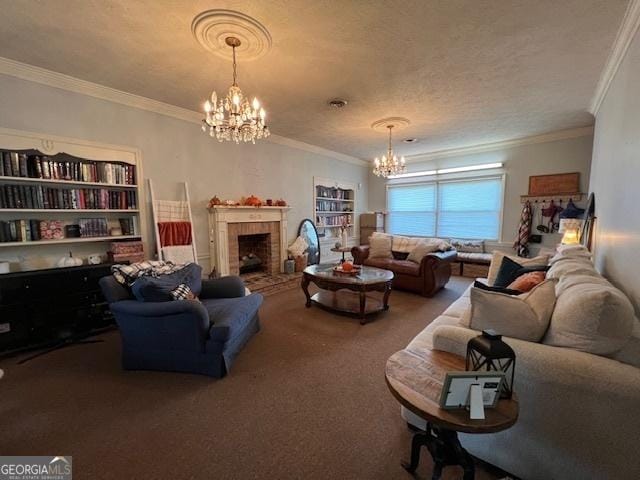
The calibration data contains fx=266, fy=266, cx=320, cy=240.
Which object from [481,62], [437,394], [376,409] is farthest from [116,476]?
[481,62]

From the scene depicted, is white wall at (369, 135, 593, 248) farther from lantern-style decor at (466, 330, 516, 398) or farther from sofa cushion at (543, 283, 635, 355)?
lantern-style decor at (466, 330, 516, 398)

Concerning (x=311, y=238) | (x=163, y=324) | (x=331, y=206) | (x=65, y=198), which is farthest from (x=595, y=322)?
(x=331, y=206)

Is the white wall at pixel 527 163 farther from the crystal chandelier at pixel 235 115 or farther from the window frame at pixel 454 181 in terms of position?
the crystal chandelier at pixel 235 115

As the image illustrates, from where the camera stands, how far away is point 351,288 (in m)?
3.17

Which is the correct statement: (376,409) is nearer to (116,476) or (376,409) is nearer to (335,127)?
(116,476)

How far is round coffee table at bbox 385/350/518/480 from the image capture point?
922 mm

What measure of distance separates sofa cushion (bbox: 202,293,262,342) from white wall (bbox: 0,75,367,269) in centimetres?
170

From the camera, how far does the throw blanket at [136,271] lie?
2.38m

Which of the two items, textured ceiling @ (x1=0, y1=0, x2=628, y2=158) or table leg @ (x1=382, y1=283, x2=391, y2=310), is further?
table leg @ (x1=382, y1=283, x2=391, y2=310)

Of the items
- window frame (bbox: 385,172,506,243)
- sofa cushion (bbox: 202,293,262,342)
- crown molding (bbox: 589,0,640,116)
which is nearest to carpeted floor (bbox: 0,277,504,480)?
sofa cushion (bbox: 202,293,262,342)

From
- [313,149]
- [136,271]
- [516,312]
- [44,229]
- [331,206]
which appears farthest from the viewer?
[331,206]

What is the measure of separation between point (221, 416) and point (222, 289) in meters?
1.33

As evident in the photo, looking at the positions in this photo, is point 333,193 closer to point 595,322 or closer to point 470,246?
point 470,246

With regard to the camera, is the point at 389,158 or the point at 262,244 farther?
the point at 262,244
